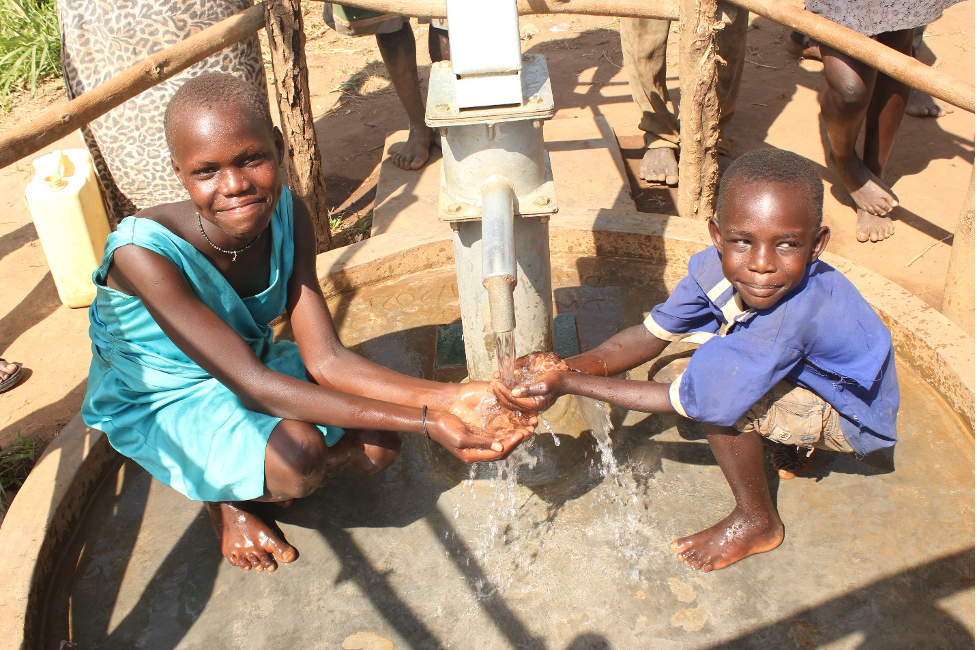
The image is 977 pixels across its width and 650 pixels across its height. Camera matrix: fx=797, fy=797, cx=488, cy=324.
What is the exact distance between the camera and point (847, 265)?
2410 mm

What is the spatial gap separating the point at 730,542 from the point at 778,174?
0.81 metres

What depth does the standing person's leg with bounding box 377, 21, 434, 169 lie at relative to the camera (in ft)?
12.7

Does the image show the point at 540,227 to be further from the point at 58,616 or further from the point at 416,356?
the point at 58,616

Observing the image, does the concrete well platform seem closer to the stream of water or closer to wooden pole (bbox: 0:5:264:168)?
the stream of water

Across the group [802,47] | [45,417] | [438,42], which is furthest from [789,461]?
[802,47]

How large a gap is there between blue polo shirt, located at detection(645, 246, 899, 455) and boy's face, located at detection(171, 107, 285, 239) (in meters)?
1.00

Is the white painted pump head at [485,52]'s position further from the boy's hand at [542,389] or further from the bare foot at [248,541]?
the bare foot at [248,541]

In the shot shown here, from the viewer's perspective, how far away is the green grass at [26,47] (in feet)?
18.2

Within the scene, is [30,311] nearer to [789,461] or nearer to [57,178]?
[57,178]

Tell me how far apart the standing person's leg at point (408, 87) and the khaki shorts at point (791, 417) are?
2.46 metres

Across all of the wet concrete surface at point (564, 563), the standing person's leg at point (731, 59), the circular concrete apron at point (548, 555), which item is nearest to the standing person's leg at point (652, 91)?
the standing person's leg at point (731, 59)

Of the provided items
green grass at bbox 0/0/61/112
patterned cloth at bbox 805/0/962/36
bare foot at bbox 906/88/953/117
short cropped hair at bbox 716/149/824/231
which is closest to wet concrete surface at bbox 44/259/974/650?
short cropped hair at bbox 716/149/824/231

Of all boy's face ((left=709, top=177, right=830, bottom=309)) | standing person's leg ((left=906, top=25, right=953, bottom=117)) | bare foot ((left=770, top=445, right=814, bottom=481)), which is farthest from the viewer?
standing person's leg ((left=906, top=25, right=953, bottom=117))

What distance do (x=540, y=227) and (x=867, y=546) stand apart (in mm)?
1033
